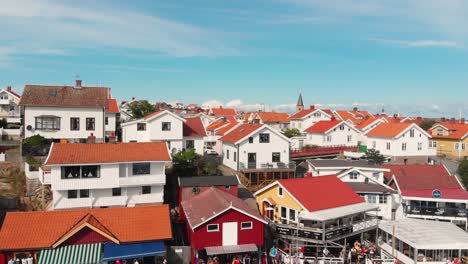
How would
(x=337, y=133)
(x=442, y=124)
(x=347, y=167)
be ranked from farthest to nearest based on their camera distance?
(x=442, y=124)
(x=337, y=133)
(x=347, y=167)

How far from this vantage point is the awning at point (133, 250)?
22891mm

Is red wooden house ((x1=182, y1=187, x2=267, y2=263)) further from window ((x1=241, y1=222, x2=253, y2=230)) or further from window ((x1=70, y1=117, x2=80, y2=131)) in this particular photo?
window ((x1=70, y1=117, x2=80, y2=131))

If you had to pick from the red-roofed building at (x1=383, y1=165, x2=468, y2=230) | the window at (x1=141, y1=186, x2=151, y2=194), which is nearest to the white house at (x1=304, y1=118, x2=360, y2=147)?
the red-roofed building at (x1=383, y1=165, x2=468, y2=230)

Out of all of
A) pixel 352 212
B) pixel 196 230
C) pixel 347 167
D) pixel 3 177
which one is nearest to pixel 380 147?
pixel 347 167

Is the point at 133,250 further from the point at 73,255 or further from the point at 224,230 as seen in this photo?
the point at 224,230

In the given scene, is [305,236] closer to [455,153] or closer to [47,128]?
[47,128]

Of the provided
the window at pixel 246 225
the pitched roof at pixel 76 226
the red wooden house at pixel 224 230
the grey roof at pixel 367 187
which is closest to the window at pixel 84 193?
the pitched roof at pixel 76 226

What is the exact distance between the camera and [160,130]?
140ft

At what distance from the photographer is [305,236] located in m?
26.3

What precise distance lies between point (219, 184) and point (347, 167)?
42.3 feet

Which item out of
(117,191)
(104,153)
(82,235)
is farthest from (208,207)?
(104,153)

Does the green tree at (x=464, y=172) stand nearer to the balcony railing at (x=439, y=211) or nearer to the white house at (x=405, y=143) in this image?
the balcony railing at (x=439, y=211)

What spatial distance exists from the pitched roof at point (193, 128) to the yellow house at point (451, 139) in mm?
35639

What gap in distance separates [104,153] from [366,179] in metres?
22.7
